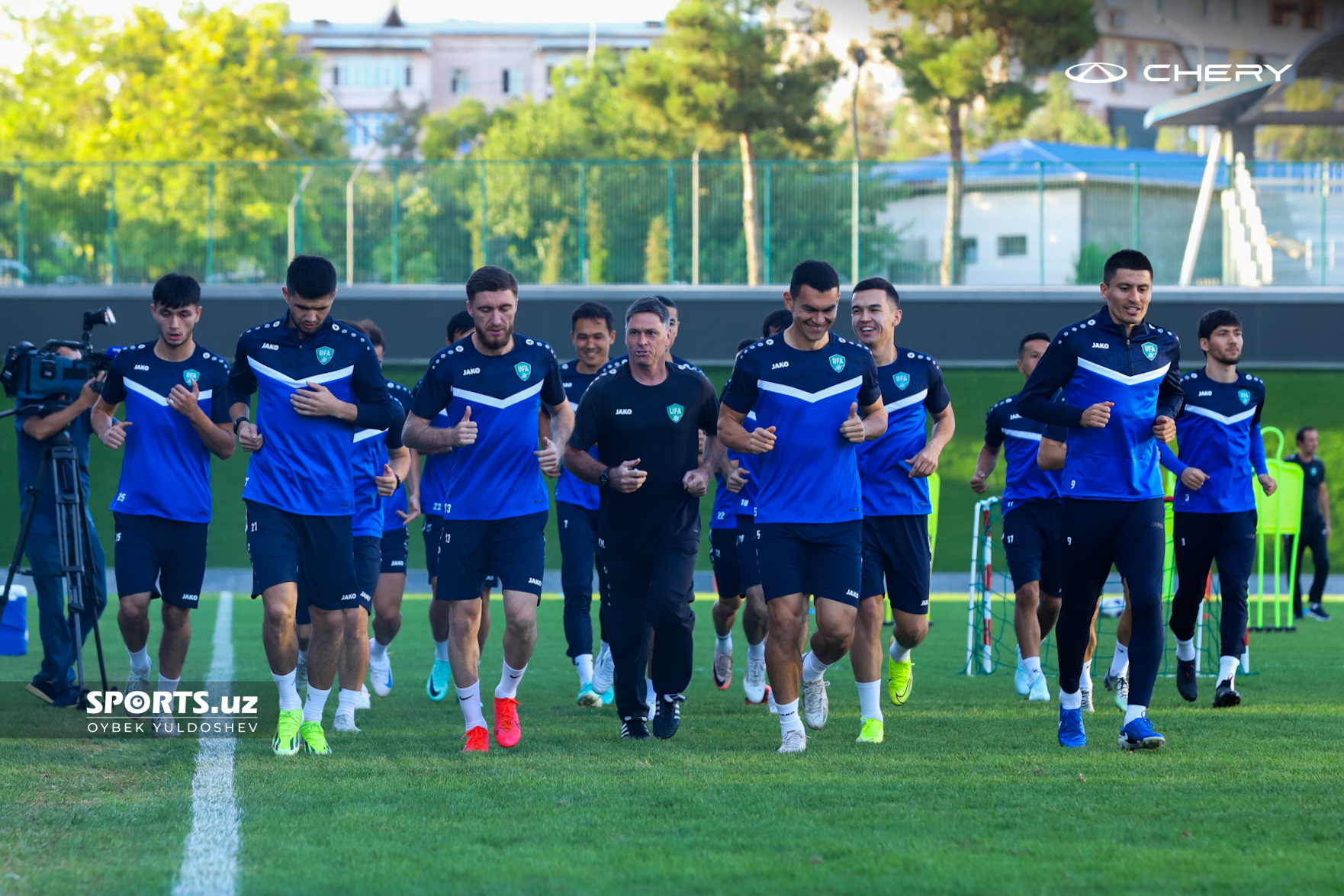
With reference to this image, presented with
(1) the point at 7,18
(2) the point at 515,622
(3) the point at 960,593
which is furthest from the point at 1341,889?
(1) the point at 7,18

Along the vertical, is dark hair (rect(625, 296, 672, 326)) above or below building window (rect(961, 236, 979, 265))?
below

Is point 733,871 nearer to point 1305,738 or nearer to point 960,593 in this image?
point 1305,738

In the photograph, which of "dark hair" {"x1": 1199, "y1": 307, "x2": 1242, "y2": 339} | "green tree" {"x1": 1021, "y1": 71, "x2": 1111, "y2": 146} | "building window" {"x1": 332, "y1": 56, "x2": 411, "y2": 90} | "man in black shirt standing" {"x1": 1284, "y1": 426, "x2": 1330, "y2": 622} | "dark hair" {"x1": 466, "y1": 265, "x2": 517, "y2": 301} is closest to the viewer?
"dark hair" {"x1": 466, "y1": 265, "x2": 517, "y2": 301}

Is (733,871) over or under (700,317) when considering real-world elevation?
under

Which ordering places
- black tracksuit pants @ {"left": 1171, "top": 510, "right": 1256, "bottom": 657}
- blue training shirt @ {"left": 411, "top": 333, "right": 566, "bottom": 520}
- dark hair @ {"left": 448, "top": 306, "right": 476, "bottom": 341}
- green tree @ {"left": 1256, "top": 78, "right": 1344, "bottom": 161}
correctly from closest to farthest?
blue training shirt @ {"left": 411, "top": 333, "right": 566, "bottom": 520} → black tracksuit pants @ {"left": 1171, "top": 510, "right": 1256, "bottom": 657} → dark hair @ {"left": 448, "top": 306, "right": 476, "bottom": 341} → green tree @ {"left": 1256, "top": 78, "right": 1344, "bottom": 161}

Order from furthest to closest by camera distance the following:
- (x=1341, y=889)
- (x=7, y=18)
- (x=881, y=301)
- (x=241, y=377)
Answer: (x=7, y=18)
(x=881, y=301)
(x=241, y=377)
(x=1341, y=889)

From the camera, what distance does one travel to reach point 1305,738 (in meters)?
7.55

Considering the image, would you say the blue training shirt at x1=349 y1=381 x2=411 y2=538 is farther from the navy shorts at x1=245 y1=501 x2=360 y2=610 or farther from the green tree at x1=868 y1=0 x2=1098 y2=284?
the green tree at x1=868 y1=0 x2=1098 y2=284

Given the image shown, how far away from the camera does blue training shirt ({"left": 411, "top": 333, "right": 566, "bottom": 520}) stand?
7.46m

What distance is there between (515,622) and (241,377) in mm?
1793

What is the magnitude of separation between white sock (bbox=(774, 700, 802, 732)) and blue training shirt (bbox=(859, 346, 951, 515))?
54.9 inches

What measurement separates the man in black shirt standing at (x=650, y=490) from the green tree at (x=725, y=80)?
30.6 metres

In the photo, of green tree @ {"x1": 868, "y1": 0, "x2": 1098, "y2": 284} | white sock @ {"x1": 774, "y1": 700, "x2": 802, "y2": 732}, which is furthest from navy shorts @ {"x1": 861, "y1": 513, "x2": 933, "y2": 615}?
green tree @ {"x1": 868, "y1": 0, "x2": 1098, "y2": 284}

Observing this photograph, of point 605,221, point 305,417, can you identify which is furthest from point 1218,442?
point 605,221
